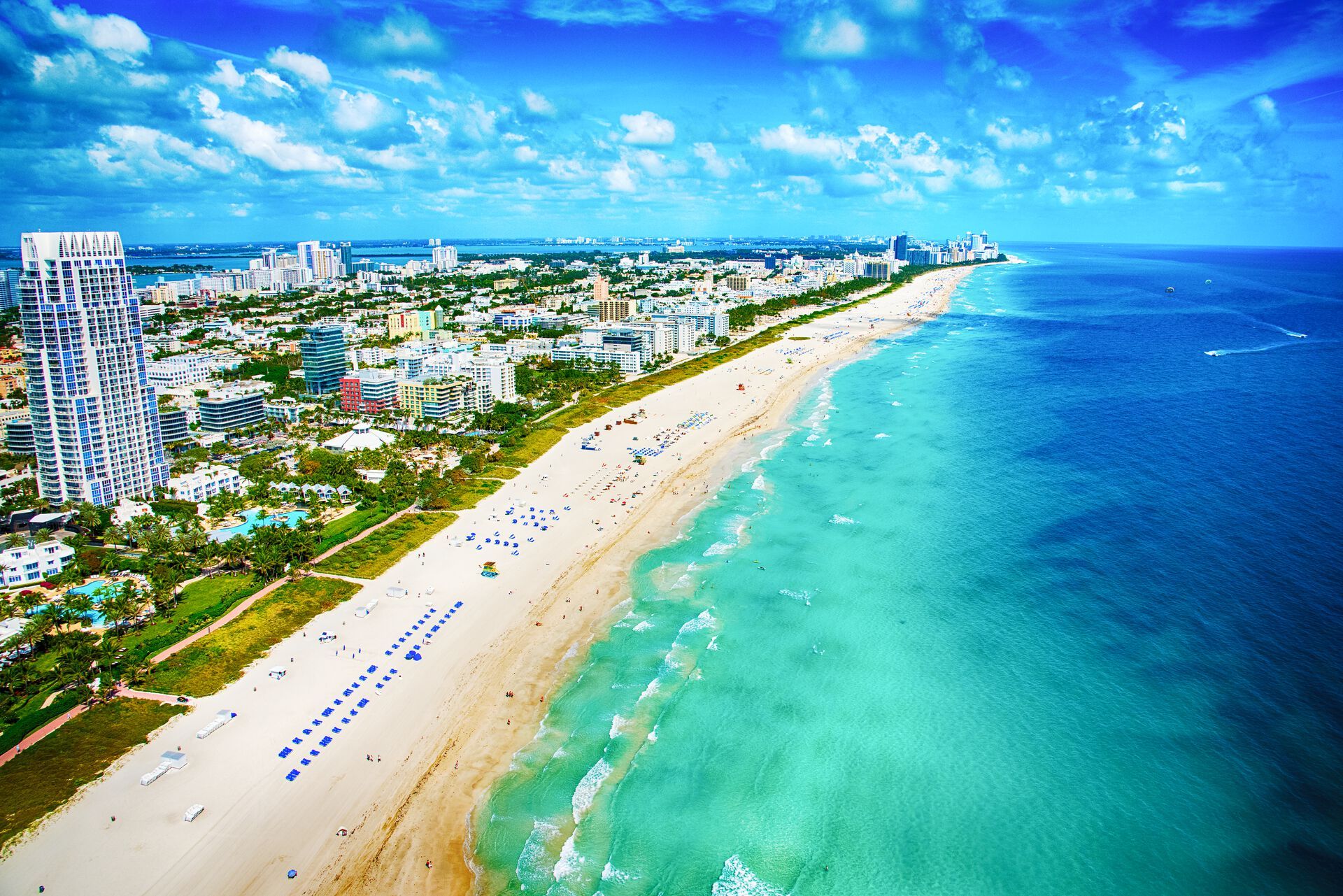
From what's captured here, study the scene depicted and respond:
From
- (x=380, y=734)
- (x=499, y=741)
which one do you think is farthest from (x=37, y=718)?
(x=499, y=741)

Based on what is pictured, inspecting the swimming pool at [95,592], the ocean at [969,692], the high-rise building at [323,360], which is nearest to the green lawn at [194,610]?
the swimming pool at [95,592]

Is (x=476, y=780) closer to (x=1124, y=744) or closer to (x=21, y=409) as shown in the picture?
(x=1124, y=744)

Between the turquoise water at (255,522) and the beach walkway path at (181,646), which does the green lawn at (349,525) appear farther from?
the turquoise water at (255,522)

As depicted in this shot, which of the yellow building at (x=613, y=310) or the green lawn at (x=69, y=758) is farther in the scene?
the yellow building at (x=613, y=310)

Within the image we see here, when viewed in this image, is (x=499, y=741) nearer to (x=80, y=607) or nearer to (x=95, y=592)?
(x=80, y=607)

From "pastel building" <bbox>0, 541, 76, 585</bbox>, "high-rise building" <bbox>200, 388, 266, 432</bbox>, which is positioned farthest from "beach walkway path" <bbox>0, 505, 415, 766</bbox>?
"high-rise building" <bbox>200, 388, 266, 432</bbox>

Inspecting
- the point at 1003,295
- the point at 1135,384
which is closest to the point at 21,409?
the point at 1135,384
